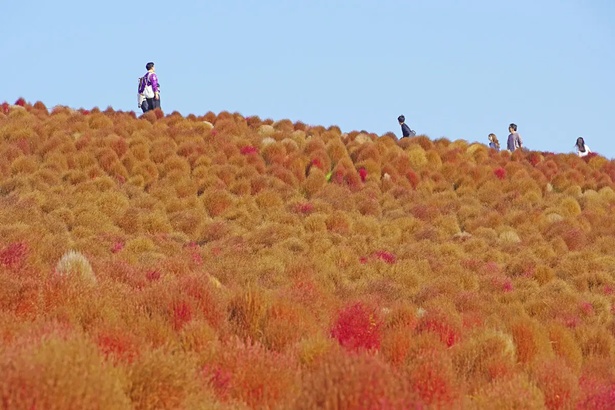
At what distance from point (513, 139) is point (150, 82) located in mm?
12285

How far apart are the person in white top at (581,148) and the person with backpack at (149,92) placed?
545 inches

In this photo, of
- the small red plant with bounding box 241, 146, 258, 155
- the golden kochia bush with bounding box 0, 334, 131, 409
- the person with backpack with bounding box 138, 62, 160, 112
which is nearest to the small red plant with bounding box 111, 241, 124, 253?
the small red plant with bounding box 241, 146, 258, 155

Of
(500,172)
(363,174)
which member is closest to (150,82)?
(363,174)

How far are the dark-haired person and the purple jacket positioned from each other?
39.0 feet

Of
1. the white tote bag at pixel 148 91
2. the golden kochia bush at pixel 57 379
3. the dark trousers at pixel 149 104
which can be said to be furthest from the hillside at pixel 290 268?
the dark trousers at pixel 149 104

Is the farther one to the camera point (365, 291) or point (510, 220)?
point (510, 220)

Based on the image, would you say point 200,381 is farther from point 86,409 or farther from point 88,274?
point 88,274

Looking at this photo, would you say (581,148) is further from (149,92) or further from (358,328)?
(358,328)

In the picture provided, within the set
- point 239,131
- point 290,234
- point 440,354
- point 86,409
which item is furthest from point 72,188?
point 86,409

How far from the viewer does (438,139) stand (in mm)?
25266

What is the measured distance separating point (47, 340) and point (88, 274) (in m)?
4.12

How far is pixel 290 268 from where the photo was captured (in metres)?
12.6

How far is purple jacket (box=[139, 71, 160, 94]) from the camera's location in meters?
23.6

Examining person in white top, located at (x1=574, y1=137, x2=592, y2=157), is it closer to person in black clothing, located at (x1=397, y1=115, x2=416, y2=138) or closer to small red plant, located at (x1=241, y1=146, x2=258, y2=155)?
person in black clothing, located at (x1=397, y1=115, x2=416, y2=138)
